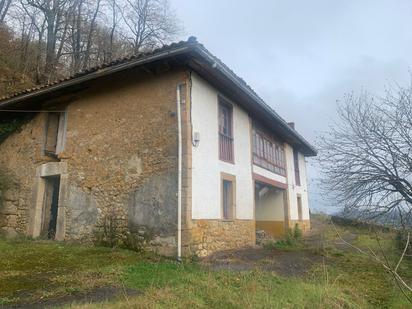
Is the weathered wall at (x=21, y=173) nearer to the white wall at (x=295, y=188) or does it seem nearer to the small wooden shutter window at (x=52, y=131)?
the small wooden shutter window at (x=52, y=131)

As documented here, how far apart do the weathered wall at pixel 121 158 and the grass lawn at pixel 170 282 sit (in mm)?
1071

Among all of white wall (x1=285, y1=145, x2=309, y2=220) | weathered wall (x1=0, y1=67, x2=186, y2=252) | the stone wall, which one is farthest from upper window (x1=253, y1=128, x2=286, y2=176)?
weathered wall (x1=0, y1=67, x2=186, y2=252)

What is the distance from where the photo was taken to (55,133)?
11391 millimetres

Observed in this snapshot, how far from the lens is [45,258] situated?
24.8 feet

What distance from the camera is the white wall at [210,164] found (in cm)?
875

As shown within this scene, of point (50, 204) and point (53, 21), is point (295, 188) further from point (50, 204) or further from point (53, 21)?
point (53, 21)

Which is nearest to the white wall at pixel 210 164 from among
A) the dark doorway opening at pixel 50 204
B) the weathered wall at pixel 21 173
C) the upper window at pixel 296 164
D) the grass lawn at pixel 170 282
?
the grass lawn at pixel 170 282

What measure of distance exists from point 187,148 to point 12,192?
6.62 meters

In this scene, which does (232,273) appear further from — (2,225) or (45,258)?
(2,225)

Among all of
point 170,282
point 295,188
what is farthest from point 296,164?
point 170,282

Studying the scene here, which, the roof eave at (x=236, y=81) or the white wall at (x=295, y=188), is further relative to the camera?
the white wall at (x=295, y=188)

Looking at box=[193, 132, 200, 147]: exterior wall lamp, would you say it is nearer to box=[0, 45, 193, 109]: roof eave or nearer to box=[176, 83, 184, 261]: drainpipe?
box=[176, 83, 184, 261]: drainpipe

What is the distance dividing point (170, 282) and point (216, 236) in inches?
145

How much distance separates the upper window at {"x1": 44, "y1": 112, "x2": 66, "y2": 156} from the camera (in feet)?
35.6
